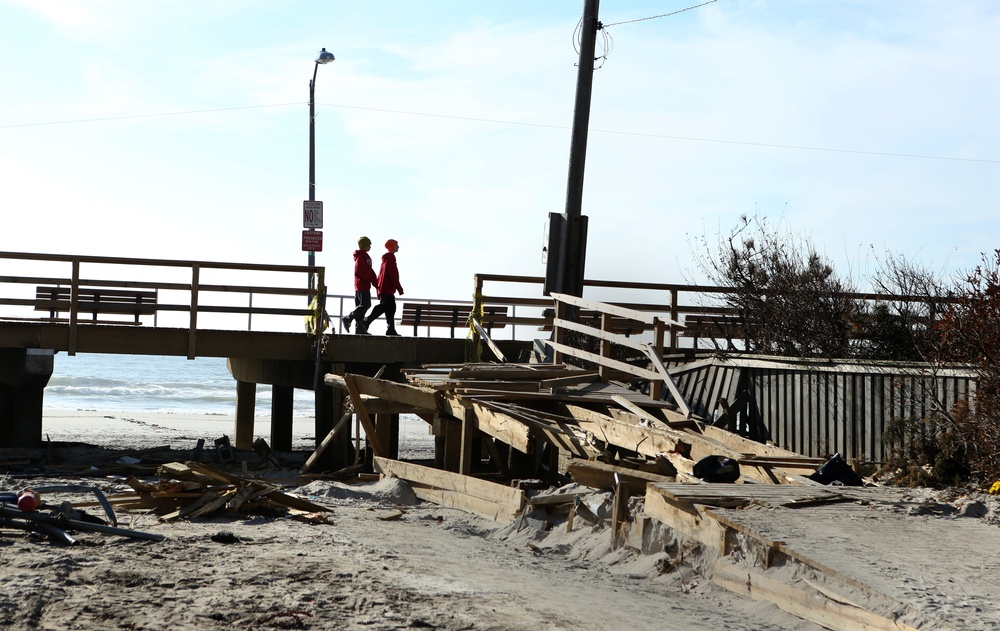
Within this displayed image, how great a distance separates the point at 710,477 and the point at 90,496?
6.76m

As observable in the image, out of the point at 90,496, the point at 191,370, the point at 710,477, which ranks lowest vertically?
the point at 191,370

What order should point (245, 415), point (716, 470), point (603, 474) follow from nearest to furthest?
point (716, 470)
point (603, 474)
point (245, 415)

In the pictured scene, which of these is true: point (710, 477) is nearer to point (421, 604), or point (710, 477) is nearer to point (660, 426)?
point (660, 426)

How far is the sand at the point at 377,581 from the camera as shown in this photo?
577 cm

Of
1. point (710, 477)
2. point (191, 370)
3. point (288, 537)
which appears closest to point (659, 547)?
point (710, 477)

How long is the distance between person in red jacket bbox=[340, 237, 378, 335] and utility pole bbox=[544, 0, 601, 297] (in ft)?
13.1

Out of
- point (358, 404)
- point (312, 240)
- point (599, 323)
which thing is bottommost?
point (358, 404)

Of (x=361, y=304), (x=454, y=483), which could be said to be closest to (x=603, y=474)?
(x=454, y=483)

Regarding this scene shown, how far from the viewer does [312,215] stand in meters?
20.1

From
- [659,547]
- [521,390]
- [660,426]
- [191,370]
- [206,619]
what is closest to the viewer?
[206,619]

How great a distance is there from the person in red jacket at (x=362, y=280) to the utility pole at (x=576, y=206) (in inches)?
157

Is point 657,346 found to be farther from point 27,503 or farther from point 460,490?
point 27,503

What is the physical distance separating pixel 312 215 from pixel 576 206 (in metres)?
7.13

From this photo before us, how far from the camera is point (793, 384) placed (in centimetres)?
1282
